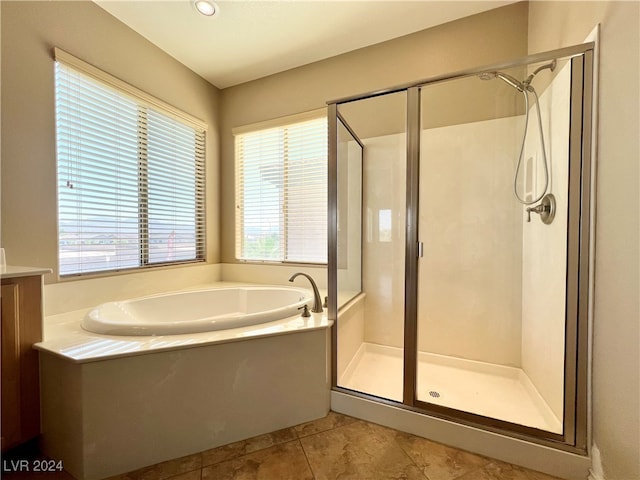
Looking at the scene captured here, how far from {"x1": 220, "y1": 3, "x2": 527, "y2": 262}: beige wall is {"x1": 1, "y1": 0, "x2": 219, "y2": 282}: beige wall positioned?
1.09m

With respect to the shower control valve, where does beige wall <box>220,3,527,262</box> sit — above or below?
above

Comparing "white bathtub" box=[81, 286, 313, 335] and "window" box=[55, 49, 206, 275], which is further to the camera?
"window" box=[55, 49, 206, 275]

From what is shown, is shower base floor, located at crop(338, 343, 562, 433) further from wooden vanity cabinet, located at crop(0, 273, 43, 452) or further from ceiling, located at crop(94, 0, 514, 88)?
ceiling, located at crop(94, 0, 514, 88)

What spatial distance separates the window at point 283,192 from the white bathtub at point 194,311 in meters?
0.43

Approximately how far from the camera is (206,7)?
1.79 metres

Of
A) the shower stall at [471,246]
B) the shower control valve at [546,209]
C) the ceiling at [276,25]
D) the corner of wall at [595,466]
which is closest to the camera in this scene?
the corner of wall at [595,466]

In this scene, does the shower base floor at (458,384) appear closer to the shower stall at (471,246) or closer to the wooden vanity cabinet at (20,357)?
the shower stall at (471,246)

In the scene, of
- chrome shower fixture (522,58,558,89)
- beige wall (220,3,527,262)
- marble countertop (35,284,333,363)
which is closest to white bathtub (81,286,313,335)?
marble countertop (35,284,333,363)

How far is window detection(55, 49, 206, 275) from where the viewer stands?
1.66m

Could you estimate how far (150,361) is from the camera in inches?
46.1

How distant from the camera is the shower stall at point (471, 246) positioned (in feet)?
3.96

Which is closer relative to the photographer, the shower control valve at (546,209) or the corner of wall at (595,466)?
the corner of wall at (595,466)

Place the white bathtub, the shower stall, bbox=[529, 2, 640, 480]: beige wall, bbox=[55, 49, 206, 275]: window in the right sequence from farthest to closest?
bbox=[55, 49, 206, 275]: window → the white bathtub → the shower stall → bbox=[529, 2, 640, 480]: beige wall

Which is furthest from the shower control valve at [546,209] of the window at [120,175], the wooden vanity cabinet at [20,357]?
the window at [120,175]
